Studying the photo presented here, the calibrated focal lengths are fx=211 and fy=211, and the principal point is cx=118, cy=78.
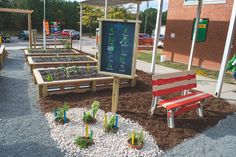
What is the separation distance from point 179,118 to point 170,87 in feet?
2.49

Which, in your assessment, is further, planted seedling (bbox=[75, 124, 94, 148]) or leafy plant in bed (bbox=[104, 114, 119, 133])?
leafy plant in bed (bbox=[104, 114, 119, 133])

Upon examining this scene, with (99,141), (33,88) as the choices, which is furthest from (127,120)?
(33,88)

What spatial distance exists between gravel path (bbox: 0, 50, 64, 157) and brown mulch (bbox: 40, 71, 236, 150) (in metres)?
0.46

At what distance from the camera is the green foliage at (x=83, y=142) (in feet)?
11.7

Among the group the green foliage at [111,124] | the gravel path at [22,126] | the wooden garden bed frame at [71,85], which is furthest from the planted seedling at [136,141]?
the wooden garden bed frame at [71,85]

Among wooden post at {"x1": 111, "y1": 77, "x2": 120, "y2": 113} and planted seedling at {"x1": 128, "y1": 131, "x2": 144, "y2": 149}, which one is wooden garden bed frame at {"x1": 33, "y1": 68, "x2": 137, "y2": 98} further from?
planted seedling at {"x1": 128, "y1": 131, "x2": 144, "y2": 149}

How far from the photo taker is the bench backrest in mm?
4469

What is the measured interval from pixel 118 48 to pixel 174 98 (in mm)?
1670

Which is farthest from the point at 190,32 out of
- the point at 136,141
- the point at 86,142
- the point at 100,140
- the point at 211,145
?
the point at 86,142

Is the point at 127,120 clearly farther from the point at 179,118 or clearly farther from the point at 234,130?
the point at 234,130

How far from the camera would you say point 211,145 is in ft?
12.7

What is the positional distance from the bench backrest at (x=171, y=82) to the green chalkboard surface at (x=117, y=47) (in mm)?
632

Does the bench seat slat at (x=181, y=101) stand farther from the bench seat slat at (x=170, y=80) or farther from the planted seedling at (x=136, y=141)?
the planted seedling at (x=136, y=141)

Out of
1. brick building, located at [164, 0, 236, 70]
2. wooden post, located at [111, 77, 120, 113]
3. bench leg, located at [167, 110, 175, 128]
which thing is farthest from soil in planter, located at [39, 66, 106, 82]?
brick building, located at [164, 0, 236, 70]
